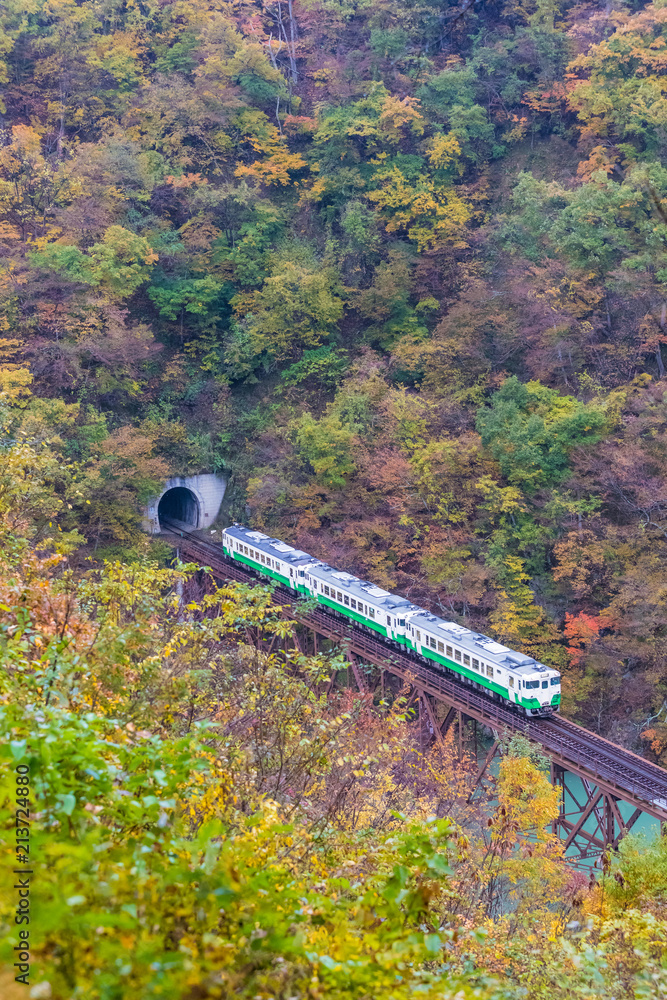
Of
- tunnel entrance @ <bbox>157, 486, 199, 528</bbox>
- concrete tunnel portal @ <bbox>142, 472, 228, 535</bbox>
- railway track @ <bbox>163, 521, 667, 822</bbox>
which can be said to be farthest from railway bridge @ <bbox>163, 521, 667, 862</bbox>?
tunnel entrance @ <bbox>157, 486, 199, 528</bbox>

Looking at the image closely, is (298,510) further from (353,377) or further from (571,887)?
(571,887)

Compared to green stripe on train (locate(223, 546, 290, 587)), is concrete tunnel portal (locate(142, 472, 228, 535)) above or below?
above

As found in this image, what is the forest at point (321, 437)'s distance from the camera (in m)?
4.20

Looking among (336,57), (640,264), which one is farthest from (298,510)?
(336,57)

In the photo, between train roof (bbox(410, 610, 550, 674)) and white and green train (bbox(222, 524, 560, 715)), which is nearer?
white and green train (bbox(222, 524, 560, 715))

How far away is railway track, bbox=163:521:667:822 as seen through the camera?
15.6 meters

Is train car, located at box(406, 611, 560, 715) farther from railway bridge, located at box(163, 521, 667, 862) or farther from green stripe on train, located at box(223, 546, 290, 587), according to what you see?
green stripe on train, located at box(223, 546, 290, 587)

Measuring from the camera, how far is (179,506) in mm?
35250

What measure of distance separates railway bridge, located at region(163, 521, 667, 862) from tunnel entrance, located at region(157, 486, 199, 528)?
9.44 meters

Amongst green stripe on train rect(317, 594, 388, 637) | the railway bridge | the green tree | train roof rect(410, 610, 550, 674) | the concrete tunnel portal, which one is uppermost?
the concrete tunnel portal

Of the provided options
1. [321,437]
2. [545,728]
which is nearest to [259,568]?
[321,437]

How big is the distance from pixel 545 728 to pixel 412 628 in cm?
469

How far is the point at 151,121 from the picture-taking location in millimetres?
35406

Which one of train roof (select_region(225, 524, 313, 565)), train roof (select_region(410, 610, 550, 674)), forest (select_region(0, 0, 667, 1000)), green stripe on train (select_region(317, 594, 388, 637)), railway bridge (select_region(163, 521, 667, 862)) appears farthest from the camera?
train roof (select_region(225, 524, 313, 565))
